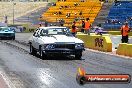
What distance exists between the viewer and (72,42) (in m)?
18.8

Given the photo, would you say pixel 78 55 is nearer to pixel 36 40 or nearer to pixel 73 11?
pixel 36 40

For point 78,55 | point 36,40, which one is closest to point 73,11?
point 36,40

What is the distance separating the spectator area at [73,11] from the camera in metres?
→ 71.8

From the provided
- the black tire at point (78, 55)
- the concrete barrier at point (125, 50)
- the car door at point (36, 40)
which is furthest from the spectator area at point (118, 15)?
the black tire at point (78, 55)

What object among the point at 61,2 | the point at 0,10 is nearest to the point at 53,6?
the point at 61,2

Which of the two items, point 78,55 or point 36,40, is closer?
point 78,55

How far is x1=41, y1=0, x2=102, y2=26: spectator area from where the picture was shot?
2827 inches

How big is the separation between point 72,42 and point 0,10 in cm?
7371

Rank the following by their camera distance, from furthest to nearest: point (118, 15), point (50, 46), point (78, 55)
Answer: point (118, 15)
point (78, 55)
point (50, 46)

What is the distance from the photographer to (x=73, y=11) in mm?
75875

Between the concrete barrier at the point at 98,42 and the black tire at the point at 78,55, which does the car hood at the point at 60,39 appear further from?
the concrete barrier at the point at 98,42

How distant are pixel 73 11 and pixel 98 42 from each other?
Answer: 1925 inches

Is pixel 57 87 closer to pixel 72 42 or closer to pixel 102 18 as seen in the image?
pixel 72 42

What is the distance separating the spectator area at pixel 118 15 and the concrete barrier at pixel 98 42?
32.2 metres
